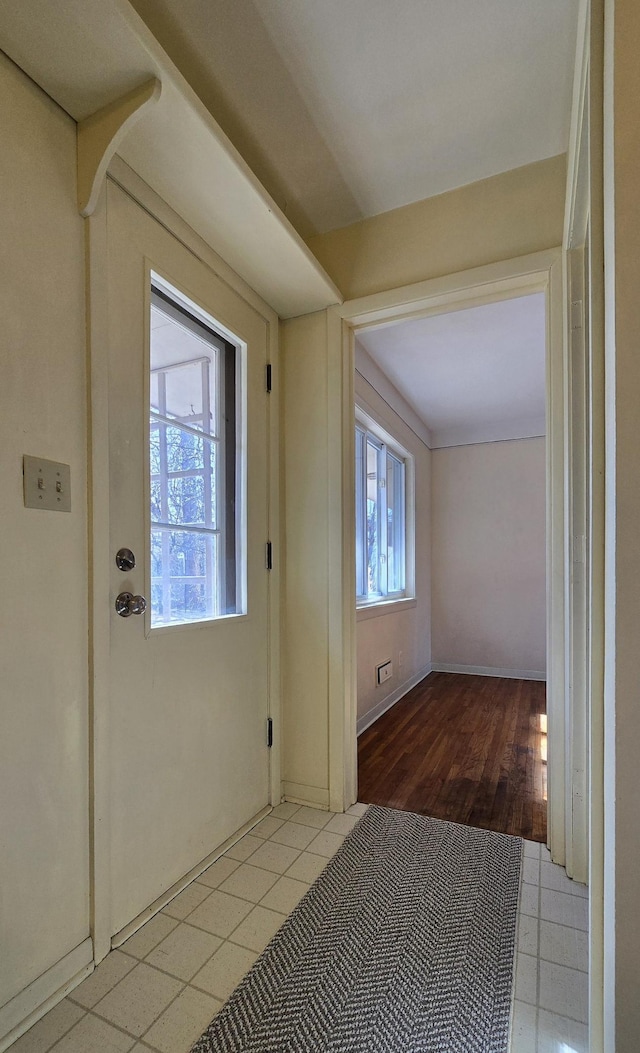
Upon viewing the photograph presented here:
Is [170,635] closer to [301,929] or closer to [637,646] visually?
[301,929]

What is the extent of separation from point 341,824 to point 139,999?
93 centimetres

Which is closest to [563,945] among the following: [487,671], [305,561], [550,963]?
[550,963]

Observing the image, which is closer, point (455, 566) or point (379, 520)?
point (379, 520)

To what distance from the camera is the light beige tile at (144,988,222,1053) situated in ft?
3.39

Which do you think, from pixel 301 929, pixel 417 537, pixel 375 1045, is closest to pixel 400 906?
pixel 301 929

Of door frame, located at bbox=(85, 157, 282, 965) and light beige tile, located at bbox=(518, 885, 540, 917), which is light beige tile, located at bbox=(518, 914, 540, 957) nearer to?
light beige tile, located at bbox=(518, 885, 540, 917)

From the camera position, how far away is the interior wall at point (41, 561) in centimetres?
107

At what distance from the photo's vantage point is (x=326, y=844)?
1.78 m

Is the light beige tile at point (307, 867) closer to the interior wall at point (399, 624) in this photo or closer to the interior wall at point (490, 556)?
the interior wall at point (399, 624)

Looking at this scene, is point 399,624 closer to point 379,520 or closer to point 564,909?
point 379,520

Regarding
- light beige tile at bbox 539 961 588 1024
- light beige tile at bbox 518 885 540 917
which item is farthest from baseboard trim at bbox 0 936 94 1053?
light beige tile at bbox 518 885 540 917

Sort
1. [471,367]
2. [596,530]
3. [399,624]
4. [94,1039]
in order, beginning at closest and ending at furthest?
1. [596,530]
2. [94,1039]
3. [471,367]
4. [399,624]

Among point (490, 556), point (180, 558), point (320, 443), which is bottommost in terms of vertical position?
point (490, 556)

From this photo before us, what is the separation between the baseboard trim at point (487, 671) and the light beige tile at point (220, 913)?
3.76 meters
